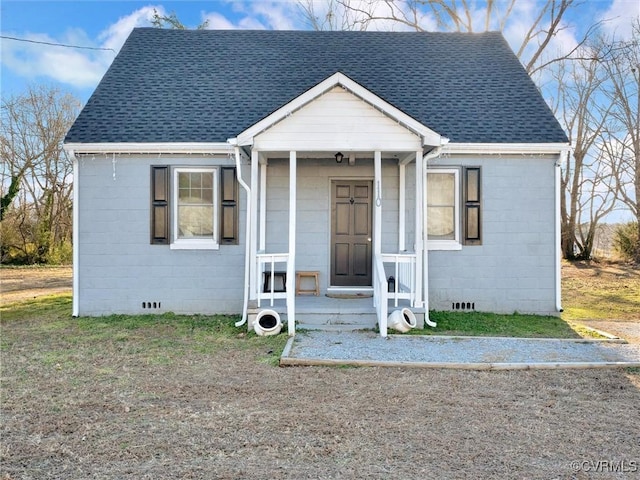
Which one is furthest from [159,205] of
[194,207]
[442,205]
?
[442,205]

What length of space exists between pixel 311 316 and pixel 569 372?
3.55 metres

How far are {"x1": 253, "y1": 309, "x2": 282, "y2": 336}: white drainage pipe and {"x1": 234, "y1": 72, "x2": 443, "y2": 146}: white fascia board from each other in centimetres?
263

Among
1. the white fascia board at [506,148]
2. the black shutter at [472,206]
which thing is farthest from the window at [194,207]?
the black shutter at [472,206]

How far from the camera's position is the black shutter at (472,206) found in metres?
8.61

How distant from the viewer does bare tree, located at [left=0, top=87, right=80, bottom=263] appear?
1938cm

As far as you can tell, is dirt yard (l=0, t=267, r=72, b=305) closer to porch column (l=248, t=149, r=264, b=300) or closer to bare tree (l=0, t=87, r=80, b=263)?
bare tree (l=0, t=87, r=80, b=263)

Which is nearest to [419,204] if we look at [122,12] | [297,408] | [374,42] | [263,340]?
[263,340]

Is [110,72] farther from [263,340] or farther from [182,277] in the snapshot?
[263,340]

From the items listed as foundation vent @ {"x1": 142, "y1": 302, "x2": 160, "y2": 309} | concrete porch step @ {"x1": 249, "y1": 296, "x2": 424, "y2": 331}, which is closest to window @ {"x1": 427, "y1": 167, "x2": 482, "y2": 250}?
concrete porch step @ {"x1": 249, "y1": 296, "x2": 424, "y2": 331}

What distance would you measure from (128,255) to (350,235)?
4.02 metres

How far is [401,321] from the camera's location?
23.0 feet

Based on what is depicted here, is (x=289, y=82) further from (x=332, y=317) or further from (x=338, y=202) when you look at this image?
(x=332, y=317)

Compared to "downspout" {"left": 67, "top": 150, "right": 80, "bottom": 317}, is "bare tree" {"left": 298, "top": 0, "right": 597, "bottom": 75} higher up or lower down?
higher up

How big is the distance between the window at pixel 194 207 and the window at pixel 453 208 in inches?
141
